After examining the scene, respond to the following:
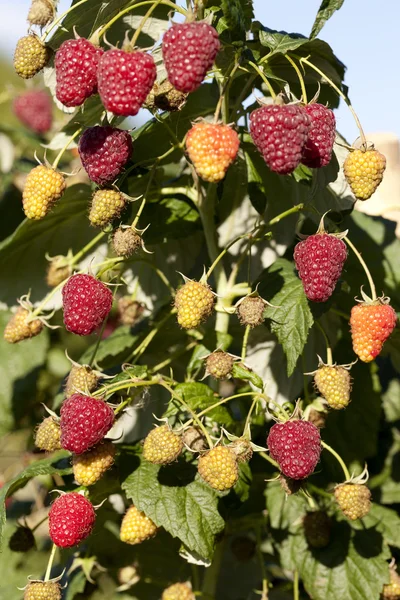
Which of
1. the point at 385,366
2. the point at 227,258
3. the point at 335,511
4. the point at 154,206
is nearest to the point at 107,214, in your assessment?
the point at 154,206

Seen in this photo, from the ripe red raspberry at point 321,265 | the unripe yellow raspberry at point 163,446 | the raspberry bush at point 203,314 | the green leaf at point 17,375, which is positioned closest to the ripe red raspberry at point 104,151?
the raspberry bush at point 203,314

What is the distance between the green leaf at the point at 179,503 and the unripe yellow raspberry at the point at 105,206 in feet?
1.73

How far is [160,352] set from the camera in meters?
2.03

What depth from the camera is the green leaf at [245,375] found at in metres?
1.54

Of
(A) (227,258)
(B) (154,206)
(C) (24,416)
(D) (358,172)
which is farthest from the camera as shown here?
(C) (24,416)

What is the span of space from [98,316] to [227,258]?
55 cm

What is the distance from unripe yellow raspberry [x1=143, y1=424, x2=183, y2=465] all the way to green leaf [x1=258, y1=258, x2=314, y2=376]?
0.79 feet

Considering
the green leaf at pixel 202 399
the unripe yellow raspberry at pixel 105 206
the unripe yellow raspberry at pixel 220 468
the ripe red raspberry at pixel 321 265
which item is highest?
the unripe yellow raspberry at pixel 105 206

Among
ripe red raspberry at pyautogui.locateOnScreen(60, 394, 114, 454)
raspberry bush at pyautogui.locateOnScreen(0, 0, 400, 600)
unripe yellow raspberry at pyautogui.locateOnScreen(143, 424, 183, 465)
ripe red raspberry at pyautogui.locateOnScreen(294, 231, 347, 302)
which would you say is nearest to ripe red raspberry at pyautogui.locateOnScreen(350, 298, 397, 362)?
raspberry bush at pyautogui.locateOnScreen(0, 0, 400, 600)

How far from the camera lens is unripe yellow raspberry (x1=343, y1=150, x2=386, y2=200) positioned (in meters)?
1.42

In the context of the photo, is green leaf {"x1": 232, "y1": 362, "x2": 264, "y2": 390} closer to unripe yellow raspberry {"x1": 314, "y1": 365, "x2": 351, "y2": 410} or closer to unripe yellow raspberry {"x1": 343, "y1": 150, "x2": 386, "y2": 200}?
unripe yellow raspberry {"x1": 314, "y1": 365, "x2": 351, "y2": 410}

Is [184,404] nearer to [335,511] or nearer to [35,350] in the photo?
[335,511]

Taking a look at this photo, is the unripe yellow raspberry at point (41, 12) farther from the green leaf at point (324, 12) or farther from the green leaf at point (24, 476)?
the green leaf at point (24, 476)

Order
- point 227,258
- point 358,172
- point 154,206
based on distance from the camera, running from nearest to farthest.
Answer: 1. point 358,172
2. point 154,206
3. point 227,258
